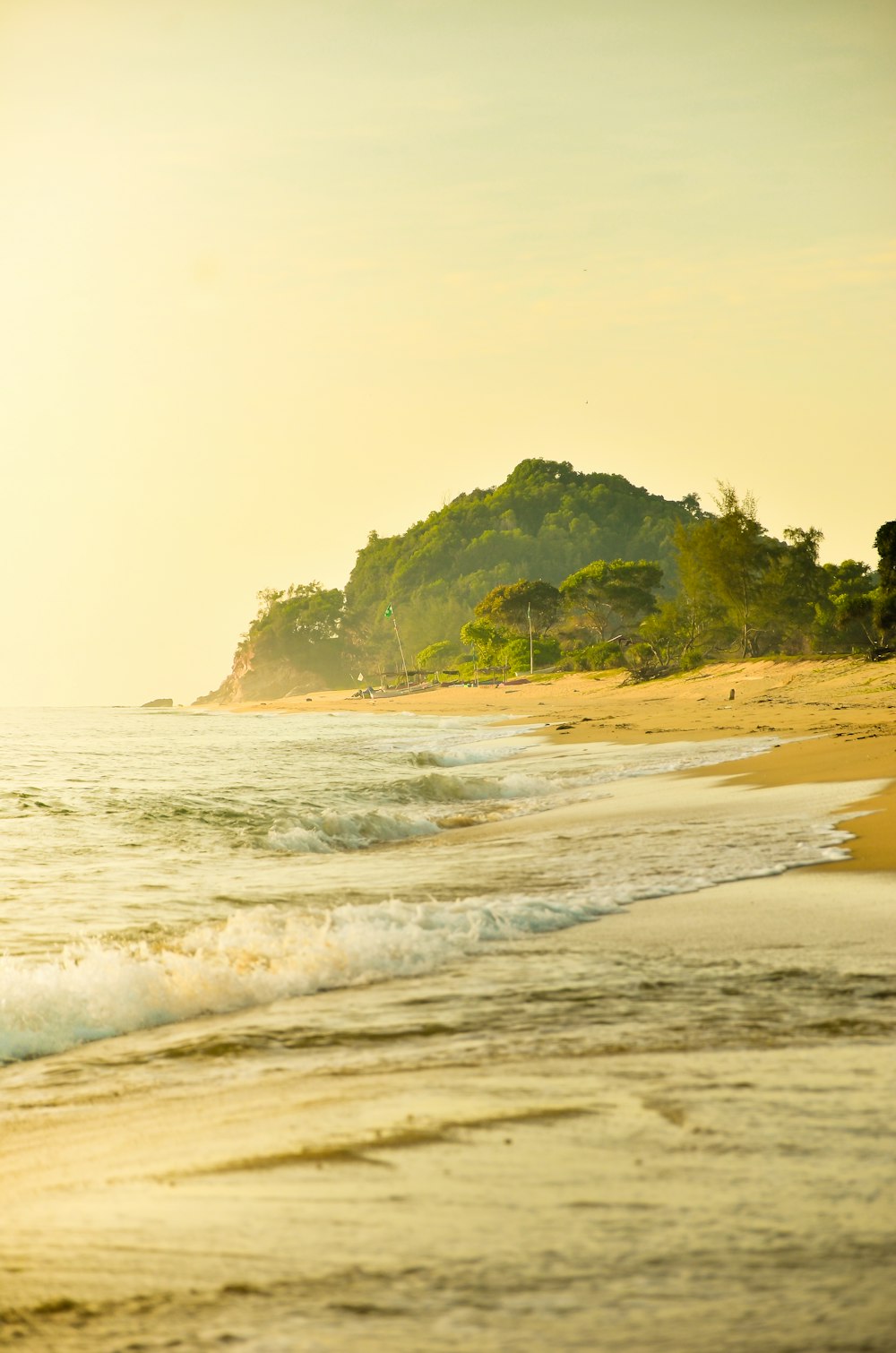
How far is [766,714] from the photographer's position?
3291 centimetres

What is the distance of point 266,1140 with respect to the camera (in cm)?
373

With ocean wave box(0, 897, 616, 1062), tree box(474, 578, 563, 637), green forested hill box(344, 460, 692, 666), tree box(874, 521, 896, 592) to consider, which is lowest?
ocean wave box(0, 897, 616, 1062)

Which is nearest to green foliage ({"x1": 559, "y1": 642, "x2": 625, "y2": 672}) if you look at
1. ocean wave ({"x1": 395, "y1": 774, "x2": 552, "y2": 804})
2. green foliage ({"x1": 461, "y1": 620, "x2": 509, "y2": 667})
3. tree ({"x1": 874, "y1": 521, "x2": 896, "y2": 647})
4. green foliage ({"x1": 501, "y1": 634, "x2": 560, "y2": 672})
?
green foliage ({"x1": 501, "y1": 634, "x2": 560, "y2": 672})

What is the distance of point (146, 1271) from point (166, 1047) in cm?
272

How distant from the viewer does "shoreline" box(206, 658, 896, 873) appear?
1456cm

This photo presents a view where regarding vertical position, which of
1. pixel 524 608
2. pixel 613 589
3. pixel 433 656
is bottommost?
pixel 433 656

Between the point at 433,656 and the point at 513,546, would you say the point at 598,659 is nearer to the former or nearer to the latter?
the point at 433,656

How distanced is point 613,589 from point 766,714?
7241cm

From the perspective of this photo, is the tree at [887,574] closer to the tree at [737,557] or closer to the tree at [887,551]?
the tree at [887,551]

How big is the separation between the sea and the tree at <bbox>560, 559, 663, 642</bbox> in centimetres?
9392

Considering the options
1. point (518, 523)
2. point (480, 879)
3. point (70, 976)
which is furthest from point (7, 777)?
point (518, 523)

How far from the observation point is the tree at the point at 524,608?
11425cm

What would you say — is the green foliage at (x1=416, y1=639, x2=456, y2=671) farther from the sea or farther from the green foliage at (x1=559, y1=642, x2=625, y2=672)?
the sea

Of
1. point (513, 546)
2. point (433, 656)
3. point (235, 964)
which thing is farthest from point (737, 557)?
point (513, 546)
